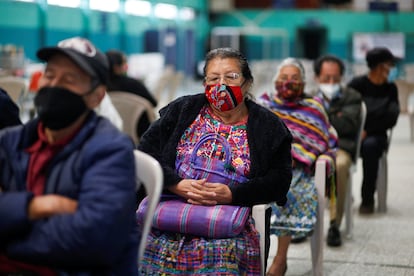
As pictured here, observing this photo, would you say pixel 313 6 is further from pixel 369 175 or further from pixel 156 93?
pixel 369 175

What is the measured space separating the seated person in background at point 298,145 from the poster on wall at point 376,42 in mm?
16186

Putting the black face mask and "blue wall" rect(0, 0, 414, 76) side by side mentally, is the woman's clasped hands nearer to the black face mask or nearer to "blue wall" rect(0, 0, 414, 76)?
the black face mask

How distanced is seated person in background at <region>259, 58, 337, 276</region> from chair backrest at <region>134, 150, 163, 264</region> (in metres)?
1.60

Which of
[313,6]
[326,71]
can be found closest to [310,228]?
[326,71]

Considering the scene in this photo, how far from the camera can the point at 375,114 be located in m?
5.24

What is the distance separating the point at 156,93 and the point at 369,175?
4.75 m

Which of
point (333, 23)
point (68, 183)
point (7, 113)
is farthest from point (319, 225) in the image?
point (333, 23)

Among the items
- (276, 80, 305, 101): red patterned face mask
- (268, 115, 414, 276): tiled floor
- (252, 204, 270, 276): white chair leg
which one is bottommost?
(268, 115, 414, 276): tiled floor

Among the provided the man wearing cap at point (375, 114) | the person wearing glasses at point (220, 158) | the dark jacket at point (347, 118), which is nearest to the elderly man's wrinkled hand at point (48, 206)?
the person wearing glasses at point (220, 158)

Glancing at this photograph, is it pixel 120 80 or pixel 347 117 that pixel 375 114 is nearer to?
pixel 347 117

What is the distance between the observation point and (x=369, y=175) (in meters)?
5.21

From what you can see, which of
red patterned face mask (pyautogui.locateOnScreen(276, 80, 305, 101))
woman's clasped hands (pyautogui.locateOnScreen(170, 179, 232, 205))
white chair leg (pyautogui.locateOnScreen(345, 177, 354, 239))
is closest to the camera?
woman's clasped hands (pyautogui.locateOnScreen(170, 179, 232, 205))

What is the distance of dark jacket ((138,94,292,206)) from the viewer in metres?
2.66

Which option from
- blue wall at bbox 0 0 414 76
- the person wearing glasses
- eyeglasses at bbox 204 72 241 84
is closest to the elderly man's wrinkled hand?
the person wearing glasses
